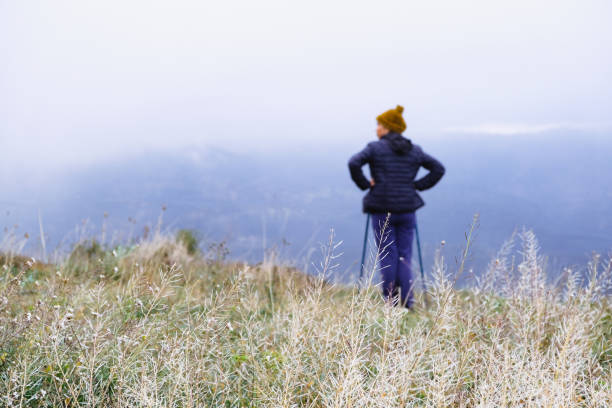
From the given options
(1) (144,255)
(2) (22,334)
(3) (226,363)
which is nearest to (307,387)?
(3) (226,363)

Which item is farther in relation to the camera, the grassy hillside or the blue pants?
the blue pants

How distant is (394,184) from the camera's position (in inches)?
251

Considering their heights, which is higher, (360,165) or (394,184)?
(360,165)

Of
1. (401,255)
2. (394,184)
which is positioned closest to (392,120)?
(394,184)

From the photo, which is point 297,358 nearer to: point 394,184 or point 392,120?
point 394,184

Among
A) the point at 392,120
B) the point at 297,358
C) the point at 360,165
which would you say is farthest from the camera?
the point at 392,120

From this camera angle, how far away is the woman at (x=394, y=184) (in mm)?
6359

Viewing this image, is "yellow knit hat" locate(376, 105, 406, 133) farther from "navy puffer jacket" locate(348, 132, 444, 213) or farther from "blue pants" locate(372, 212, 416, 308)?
"blue pants" locate(372, 212, 416, 308)

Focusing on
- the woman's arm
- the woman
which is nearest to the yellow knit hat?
the woman

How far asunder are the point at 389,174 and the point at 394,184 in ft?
0.49

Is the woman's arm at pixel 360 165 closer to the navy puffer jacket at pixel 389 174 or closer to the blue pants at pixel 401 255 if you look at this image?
the navy puffer jacket at pixel 389 174

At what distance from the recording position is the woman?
20.9 feet

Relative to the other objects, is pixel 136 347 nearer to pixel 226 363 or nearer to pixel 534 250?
pixel 226 363

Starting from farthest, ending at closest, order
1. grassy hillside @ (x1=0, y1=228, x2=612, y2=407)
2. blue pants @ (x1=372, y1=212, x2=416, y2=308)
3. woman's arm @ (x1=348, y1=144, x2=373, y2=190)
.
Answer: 1. blue pants @ (x1=372, y1=212, x2=416, y2=308)
2. woman's arm @ (x1=348, y1=144, x2=373, y2=190)
3. grassy hillside @ (x1=0, y1=228, x2=612, y2=407)
